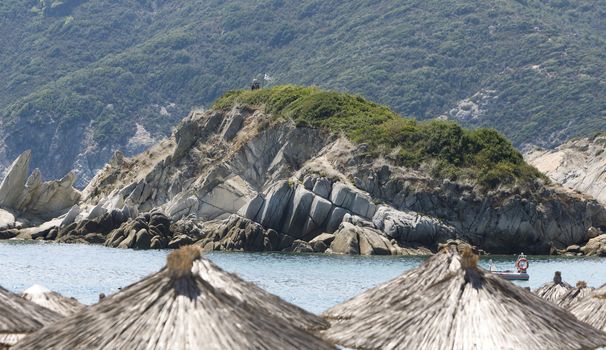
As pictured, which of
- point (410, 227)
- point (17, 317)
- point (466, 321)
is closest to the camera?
point (466, 321)

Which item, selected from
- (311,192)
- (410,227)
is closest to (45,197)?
(311,192)

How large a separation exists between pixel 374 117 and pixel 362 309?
8781 cm

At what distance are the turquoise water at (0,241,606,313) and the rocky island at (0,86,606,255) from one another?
184 inches

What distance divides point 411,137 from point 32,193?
32.0 meters

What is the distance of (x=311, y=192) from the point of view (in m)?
91.5

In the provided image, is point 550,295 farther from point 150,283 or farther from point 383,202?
point 383,202

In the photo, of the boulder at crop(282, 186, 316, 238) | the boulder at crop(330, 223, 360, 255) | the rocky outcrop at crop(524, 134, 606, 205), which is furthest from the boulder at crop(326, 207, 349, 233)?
the rocky outcrop at crop(524, 134, 606, 205)

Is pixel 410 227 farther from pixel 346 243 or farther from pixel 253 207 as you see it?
pixel 253 207

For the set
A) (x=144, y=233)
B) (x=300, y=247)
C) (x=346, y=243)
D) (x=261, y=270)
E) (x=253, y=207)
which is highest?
(x=253, y=207)

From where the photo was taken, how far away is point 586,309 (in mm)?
28562

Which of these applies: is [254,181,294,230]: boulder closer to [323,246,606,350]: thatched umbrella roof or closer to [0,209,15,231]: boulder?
[0,209,15,231]: boulder

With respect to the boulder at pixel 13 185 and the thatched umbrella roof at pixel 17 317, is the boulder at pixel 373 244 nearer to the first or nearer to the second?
the boulder at pixel 13 185

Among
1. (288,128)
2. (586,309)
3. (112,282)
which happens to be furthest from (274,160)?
(586,309)

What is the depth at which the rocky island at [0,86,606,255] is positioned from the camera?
89.8 metres
